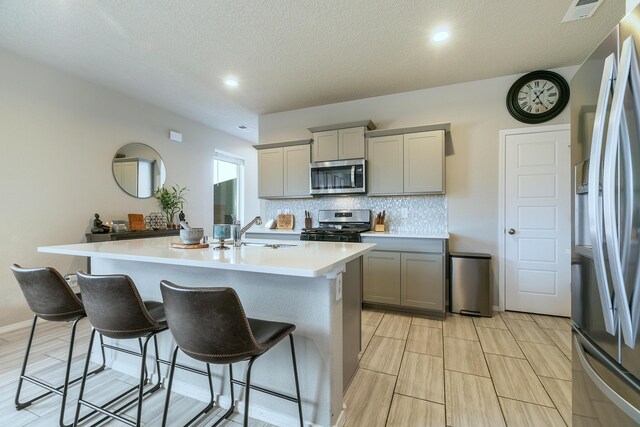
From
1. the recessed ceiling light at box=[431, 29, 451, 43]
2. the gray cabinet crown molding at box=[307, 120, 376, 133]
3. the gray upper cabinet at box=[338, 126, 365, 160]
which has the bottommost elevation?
the gray upper cabinet at box=[338, 126, 365, 160]

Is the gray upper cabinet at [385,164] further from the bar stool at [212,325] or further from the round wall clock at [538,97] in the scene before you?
the bar stool at [212,325]

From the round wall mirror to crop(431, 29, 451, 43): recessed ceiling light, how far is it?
4028mm

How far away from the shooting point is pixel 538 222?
3270 millimetres

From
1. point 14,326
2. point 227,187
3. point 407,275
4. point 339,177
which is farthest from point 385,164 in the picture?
point 14,326

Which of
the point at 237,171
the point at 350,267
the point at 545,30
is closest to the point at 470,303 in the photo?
the point at 350,267

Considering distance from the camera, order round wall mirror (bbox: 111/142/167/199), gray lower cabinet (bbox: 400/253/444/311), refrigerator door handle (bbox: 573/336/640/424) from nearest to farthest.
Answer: refrigerator door handle (bbox: 573/336/640/424) < gray lower cabinet (bbox: 400/253/444/311) < round wall mirror (bbox: 111/142/167/199)

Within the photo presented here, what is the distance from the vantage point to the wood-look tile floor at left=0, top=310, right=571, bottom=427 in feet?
5.41

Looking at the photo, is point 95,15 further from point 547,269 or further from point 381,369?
point 547,269

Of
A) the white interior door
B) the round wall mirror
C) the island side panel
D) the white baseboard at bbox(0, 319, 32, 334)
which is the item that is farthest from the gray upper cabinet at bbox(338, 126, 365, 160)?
the white baseboard at bbox(0, 319, 32, 334)

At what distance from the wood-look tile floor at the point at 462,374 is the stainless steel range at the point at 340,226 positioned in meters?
1.03

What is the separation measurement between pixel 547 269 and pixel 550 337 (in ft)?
2.89

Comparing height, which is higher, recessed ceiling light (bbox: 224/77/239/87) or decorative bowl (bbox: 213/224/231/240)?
recessed ceiling light (bbox: 224/77/239/87)

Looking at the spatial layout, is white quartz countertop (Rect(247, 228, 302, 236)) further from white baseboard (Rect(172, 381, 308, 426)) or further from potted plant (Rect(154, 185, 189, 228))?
white baseboard (Rect(172, 381, 308, 426))

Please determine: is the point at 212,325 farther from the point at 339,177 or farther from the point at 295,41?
the point at 339,177
